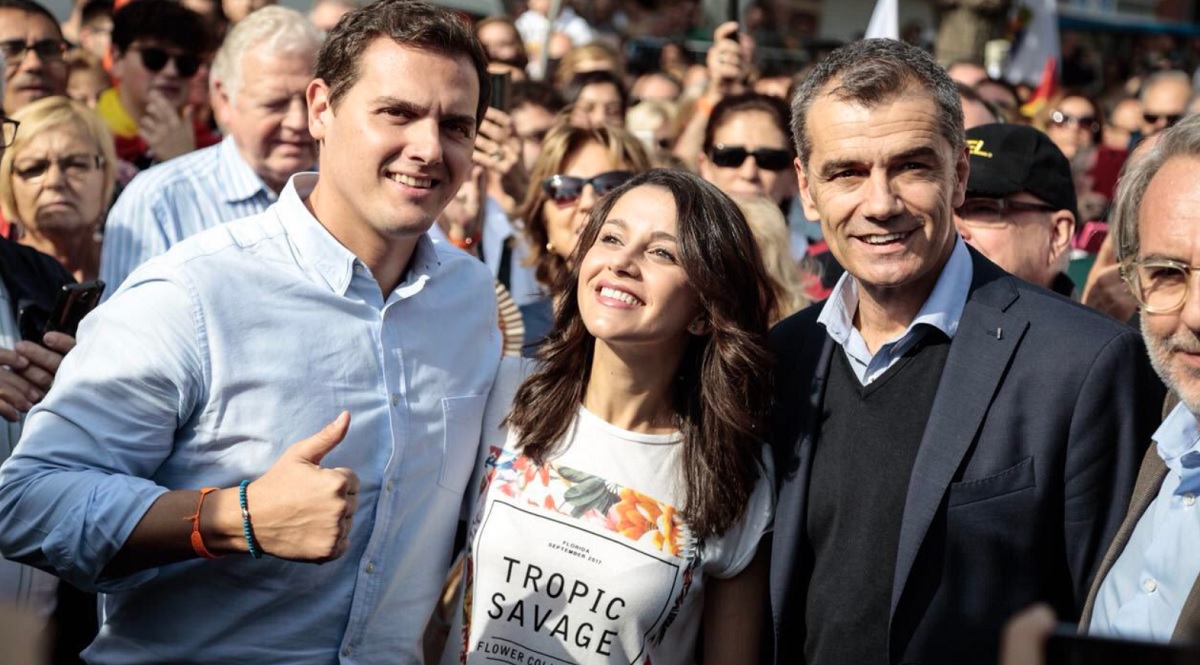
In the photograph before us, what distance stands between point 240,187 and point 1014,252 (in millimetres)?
3082

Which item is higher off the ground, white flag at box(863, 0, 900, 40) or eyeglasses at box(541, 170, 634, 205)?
white flag at box(863, 0, 900, 40)

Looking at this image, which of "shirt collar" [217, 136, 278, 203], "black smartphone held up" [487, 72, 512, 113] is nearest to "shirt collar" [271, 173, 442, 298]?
"shirt collar" [217, 136, 278, 203]

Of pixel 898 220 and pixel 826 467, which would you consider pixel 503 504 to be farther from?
pixel 898 220

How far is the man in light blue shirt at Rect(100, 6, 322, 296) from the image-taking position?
5.57 m

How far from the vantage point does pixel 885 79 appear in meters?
3.38

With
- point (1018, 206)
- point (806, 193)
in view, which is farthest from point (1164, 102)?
point (806, 193)

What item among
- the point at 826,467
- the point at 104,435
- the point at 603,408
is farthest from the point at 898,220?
the point at 104,435

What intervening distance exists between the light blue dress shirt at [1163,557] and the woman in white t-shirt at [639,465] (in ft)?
3.11

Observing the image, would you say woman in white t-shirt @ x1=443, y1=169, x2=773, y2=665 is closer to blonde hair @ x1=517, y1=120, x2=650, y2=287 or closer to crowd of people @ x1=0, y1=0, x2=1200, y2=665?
crowd of people @ x1=0, y1=0, x2=1200, y2=665

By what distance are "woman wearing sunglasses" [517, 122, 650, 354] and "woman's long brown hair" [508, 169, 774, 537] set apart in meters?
1.89

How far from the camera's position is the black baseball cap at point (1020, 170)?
473 centimetres

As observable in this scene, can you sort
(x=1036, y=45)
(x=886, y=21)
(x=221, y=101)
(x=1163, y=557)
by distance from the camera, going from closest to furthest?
(x=1163, y=557), (x=221, y=101), (x=886, y=21), (x=1036, y=45)

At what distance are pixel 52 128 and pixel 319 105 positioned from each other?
2650 millimetres

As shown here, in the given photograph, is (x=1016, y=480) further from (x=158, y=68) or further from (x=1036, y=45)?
(x=1036, y=45)
